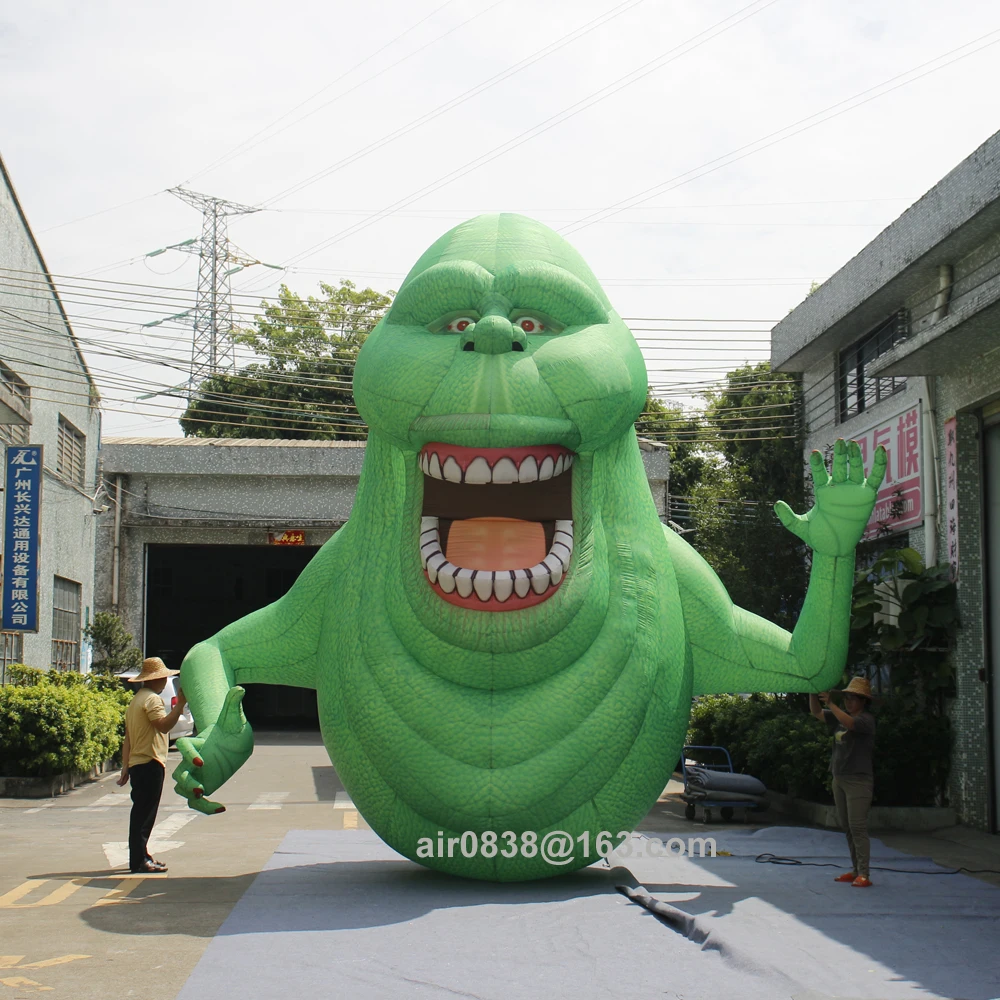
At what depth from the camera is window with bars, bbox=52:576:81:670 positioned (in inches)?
765

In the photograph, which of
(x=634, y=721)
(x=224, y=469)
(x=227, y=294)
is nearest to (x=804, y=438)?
(x=634, y=721)

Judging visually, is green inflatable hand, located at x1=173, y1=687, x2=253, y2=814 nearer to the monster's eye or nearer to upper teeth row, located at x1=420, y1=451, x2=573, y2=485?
upper teeth row, located at x1=420, y1=451, x2=573, y2=485

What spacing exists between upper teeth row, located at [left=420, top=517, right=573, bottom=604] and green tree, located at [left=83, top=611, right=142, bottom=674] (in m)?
16.0

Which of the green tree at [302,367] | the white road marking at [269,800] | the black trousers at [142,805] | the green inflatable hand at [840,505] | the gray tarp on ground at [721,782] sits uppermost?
the green tree at [302,367]

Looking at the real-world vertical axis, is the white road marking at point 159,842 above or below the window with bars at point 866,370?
below

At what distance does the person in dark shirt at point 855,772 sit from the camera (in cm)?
749

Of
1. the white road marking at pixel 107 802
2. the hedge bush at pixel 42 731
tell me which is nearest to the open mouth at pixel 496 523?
the white road marking at pixel 107 802

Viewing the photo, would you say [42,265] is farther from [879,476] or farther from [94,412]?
[879,476]

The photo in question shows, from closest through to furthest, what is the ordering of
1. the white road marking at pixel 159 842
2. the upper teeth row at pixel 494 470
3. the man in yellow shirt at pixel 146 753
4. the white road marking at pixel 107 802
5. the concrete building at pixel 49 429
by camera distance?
the upper teeth row at pixel 494 470
the man in yellow shirt at pixel 146 753
the white road marking at pixel 159 842
the white road marking at pixel 107 802
the concrete building at pixel 49 429

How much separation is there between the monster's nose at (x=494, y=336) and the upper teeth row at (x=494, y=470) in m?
0.56

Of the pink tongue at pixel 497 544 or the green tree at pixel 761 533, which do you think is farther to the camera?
the green tree at pixel 761 533

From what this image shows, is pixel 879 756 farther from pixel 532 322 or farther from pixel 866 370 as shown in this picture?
pixel 532 322

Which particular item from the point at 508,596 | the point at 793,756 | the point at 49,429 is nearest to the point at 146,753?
the point at 508,596

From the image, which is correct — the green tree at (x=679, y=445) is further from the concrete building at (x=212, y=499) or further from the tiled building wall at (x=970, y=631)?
the tiled building wall at (x=970, y=631)
